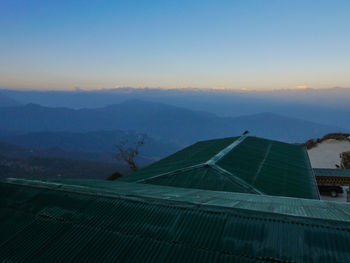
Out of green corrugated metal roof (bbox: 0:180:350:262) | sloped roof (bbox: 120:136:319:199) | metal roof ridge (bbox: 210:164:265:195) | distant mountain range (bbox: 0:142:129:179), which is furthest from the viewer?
distant mountain range (bbox: 0:142:129:179)

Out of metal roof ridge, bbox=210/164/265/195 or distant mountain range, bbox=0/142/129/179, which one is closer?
metal roof ridge, bbox=210/164/265/195

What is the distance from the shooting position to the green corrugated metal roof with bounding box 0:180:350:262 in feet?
22.2

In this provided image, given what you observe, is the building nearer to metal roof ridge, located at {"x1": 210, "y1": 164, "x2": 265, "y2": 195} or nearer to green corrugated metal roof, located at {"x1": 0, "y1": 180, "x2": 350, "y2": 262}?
green corrugated metal roof, located at {"x1": 0, "y1": 180, "x2": 350, "y2": 262}

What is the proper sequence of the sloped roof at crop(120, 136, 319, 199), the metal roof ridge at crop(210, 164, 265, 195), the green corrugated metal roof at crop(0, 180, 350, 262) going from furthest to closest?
the sloped roof at crop(120, 136, 319, 199), the metal roof ridge at crop(210, 164, 265, 195), the green corrugated metal roof at crop(0, 180, 350, 262)

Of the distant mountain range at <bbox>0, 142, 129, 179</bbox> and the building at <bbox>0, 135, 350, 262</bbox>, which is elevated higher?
the building at <bbox>0, 135, 350, 262</bbox>

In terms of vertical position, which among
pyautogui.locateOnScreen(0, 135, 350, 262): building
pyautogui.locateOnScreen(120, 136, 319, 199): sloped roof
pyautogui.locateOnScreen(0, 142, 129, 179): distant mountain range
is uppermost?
pyautogui.locateOnScreen(0, 135, 350, 262): building

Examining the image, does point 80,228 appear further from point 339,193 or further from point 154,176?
point 339,193

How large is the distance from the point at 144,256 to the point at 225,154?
48.1 feet

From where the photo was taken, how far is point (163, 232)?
7875 millimetres

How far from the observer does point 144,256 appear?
7.05m

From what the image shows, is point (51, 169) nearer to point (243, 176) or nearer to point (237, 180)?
point (243, 176)

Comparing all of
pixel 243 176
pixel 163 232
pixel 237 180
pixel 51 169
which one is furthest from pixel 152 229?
pixel 51 169

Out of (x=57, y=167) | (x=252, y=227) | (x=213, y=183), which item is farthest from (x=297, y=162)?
(x=57, y=167)

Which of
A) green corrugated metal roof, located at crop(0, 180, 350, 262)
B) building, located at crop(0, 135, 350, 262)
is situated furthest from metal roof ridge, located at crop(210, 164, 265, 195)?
green corrugated metal roof, located at crop(0, 180, 350, 262)
